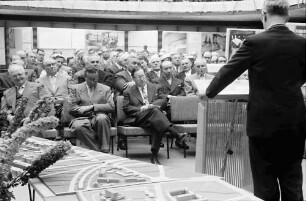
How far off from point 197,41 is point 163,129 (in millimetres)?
10188

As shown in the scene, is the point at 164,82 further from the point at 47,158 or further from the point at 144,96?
the point at 47,158

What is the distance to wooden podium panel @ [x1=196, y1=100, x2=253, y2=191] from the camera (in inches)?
159

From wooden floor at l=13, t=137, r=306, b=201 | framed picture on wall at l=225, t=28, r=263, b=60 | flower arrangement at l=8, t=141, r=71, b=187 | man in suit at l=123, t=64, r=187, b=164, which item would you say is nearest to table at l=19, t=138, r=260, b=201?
flower arrangement at l=8, t=141, r=71, b=187

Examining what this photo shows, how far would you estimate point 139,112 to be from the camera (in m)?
6.83

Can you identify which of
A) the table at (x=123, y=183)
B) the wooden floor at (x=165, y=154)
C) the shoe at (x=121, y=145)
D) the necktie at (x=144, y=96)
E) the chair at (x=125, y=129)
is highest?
the necktie at (x=144, y=96)

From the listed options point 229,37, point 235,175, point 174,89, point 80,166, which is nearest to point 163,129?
point 174,89

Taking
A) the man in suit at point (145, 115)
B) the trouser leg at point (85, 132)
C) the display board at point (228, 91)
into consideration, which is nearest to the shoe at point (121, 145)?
the man in suit at point (145, 115)

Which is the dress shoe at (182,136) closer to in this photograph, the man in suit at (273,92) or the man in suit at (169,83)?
the man in suit at (169,83)

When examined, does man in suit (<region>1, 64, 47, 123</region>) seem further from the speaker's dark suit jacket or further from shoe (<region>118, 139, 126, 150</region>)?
the speaker's dark suit jacket

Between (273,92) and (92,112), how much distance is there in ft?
13.4

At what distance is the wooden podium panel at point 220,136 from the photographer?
13.2ft

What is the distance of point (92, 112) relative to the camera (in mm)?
6562

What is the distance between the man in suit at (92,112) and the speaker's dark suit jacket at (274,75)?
146 inches

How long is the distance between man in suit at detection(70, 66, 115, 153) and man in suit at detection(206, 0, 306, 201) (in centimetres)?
367
